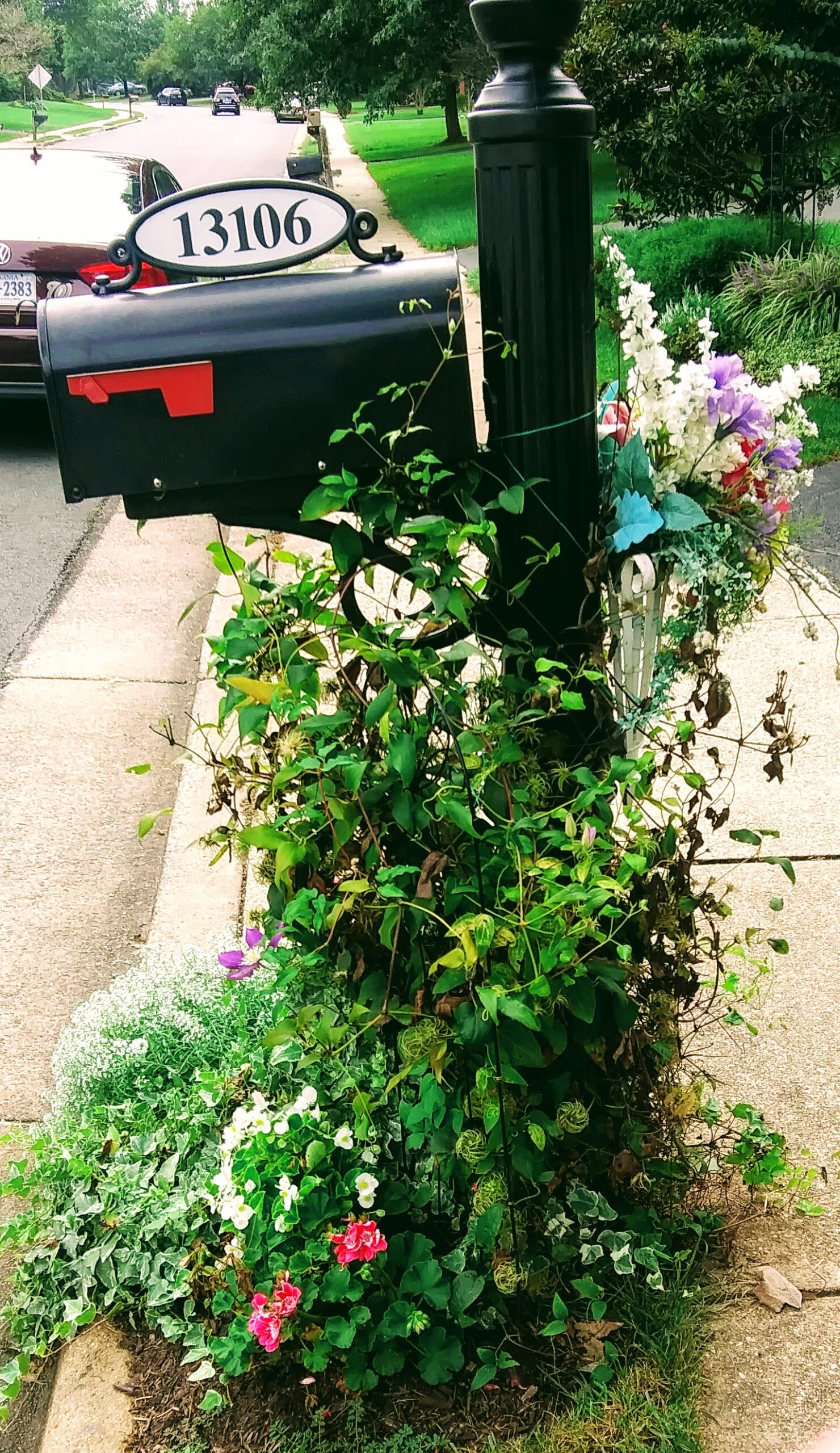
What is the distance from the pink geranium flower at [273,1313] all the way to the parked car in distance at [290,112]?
26.5 metres

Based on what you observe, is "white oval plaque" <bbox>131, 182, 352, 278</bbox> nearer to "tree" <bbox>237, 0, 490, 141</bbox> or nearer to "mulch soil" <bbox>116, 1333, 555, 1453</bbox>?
"mulch soil" <bbox>116, 1333, 555, 1453</bbox>

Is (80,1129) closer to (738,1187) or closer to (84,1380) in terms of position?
(84,1380)

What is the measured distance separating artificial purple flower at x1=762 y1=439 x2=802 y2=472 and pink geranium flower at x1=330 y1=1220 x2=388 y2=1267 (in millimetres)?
1363

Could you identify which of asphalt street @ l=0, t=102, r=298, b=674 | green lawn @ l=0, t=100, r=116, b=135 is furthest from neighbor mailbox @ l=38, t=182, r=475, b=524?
green lawn @ l=0, t=100, r=116, b=135

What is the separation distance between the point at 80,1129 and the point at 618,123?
33.4 ft

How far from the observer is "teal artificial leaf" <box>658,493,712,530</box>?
1.93 meters

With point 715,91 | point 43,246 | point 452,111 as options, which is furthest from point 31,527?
point 452,111

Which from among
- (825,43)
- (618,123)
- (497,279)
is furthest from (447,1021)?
(618,123)

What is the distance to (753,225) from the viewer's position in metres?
10.4

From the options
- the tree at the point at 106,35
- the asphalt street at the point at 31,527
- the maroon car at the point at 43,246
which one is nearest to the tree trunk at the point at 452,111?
the maroon car at the point at 43,246

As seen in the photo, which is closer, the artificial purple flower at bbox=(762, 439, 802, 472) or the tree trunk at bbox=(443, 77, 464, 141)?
the artificial purple flower at bbox=(762, 439, 802, 472)

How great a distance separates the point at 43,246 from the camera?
8172 millimetres

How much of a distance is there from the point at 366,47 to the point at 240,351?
2462cm

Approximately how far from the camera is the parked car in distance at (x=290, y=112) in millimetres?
27219
